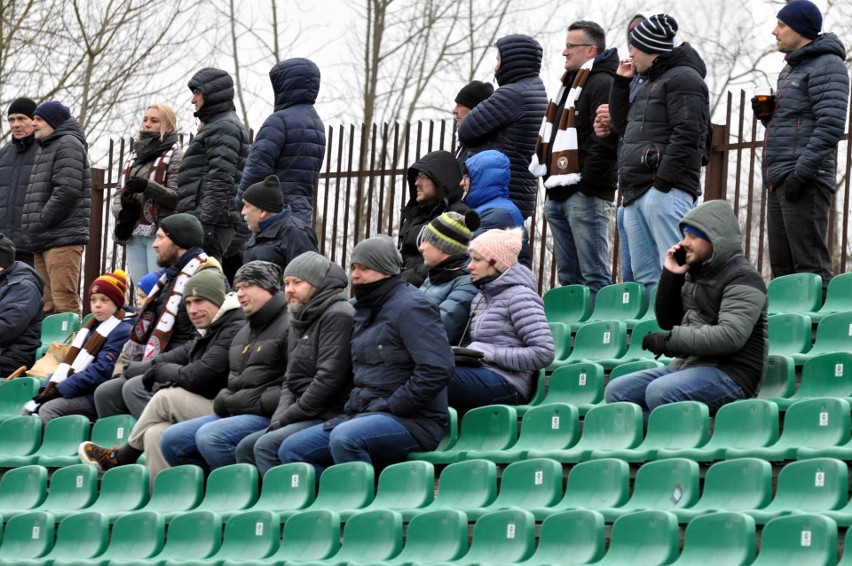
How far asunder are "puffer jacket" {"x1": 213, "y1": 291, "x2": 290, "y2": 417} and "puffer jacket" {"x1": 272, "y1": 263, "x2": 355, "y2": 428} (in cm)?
16

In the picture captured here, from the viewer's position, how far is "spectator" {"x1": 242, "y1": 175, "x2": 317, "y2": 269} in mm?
10086

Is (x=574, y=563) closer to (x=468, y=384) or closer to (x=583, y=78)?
(x=468, y=384)

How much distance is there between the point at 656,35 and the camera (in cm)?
939

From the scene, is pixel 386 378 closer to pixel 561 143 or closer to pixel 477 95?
pixel 561 143

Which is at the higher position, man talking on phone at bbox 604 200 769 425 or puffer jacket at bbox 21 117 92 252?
puffer jacket at bbox 21 117 92 252

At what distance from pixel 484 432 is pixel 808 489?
2.04 metres

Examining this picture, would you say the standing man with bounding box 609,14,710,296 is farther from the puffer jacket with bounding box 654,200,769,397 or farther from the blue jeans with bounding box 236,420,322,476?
the blue jeans with bounding box 236,420,322,476

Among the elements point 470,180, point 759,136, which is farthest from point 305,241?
point 759,136

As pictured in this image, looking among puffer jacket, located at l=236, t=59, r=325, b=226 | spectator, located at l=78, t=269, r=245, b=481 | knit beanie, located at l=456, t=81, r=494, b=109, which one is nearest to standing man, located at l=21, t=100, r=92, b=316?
puffer jacket, located at l=236, t=59, r=325, b=226

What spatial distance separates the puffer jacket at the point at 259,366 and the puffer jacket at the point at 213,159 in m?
2.05

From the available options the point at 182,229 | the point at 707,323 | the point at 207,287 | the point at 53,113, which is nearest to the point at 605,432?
the point at 707,323

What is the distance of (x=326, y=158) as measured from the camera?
12328mm

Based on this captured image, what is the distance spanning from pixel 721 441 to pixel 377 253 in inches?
81.4

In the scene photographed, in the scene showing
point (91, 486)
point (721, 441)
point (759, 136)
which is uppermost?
point (759, 136)
